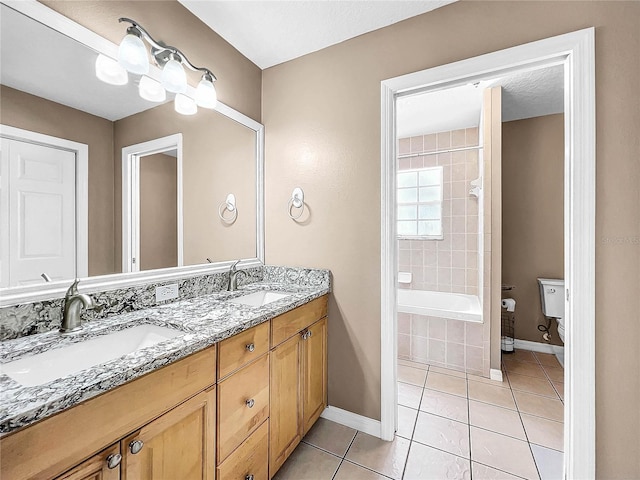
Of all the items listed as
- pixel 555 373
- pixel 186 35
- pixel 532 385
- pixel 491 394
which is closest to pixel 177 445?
pixel 186 35

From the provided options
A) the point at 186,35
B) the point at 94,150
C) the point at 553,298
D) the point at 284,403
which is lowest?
the point at 284,403

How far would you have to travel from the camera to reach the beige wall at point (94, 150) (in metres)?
1.09

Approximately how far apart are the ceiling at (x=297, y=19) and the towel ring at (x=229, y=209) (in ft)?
3.31

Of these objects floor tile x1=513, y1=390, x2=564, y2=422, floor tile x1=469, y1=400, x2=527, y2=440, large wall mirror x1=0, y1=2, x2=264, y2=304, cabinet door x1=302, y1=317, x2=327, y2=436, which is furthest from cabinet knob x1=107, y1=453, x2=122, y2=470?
floor tile x1=513, y1=390, x2=564, y2=422

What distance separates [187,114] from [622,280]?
230cm

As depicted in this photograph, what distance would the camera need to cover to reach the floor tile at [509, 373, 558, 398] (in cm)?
217

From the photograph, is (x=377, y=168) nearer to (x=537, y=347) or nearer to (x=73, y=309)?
(x=73, y=309)

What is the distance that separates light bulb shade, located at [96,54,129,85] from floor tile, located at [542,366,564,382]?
3.56m

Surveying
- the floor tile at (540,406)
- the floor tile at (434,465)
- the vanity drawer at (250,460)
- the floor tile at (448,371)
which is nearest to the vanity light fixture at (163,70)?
the vanity drawer at (250,460)

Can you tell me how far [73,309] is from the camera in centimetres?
107

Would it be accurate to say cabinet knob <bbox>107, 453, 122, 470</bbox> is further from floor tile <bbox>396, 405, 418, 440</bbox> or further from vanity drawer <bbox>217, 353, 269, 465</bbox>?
floor tile <bbox>396, 405, 418, 440</bbox>

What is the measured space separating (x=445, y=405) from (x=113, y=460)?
2.03m

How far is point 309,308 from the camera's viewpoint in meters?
1.67

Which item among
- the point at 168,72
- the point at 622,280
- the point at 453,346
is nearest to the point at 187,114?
the point at 168,72
